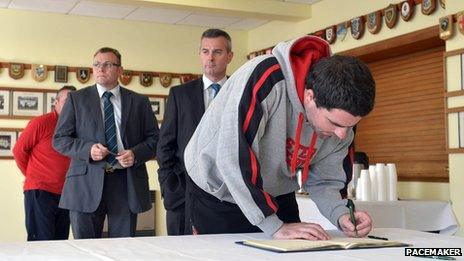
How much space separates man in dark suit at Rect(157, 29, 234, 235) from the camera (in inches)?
121

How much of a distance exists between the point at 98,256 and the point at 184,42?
593cm

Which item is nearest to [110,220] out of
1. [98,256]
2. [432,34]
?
[98,256]

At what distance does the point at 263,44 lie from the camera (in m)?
7.32

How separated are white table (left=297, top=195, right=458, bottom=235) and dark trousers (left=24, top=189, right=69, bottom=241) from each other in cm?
169

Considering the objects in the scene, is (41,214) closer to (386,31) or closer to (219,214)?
(219,214)

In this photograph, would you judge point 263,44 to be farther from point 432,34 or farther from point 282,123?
point 282,123

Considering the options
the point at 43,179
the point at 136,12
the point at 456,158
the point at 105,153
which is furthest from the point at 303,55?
the point at 136,12

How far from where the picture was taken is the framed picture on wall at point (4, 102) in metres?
6.39

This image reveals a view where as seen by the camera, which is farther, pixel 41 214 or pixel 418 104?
pixel 418 104

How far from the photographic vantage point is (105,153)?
3.09m

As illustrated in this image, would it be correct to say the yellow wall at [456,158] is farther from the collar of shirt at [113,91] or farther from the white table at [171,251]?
the white table at [171,251]

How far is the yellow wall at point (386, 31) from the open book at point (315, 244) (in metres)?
3.07

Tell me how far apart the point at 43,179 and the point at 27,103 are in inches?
95.7

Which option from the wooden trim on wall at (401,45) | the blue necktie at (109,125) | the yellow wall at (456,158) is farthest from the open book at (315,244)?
the wooden trim on wall at (401,45)
